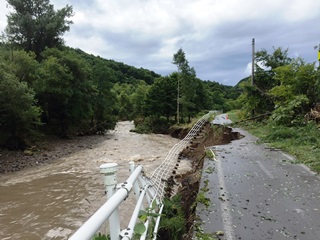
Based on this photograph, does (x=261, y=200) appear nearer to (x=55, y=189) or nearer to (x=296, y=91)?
(x=55, y=189)

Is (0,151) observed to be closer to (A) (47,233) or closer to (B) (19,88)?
(B) (19,88)

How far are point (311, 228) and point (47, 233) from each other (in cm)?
533

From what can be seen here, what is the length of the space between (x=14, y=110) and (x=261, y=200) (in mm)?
15022

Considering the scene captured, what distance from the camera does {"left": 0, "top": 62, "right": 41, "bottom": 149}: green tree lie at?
50.5 feet

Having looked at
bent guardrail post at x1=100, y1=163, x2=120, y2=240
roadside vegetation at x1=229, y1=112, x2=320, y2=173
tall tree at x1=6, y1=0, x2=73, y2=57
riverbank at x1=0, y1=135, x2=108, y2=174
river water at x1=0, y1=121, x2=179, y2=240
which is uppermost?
tall tree at x1=6, y1=0, x2=73, y2=57

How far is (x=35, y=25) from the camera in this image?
3138 cm

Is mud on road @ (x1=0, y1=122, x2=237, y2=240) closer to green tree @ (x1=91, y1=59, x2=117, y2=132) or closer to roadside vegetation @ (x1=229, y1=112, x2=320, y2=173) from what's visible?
roadside vegetation @ (x1=229, y1=112, x2=320, y2=173)

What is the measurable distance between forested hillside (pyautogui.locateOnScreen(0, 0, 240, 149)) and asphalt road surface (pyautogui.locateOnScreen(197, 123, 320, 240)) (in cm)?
1342

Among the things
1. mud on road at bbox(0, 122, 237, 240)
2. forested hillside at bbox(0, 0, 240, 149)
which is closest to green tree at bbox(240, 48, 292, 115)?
mud on road at bbox(0, 122, 237, 240)

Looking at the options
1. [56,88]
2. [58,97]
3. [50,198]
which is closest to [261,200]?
[50,198]

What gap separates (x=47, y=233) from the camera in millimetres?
6164

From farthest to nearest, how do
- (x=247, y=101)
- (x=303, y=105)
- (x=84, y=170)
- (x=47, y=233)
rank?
(x=247, y=101) < (x=303, y=105) < (x=84, y=170) < (x=47, y=233)

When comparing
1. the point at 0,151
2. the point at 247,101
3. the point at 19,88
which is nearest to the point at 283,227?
the point at 19,88

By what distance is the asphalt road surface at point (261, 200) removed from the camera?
4.14 meters
